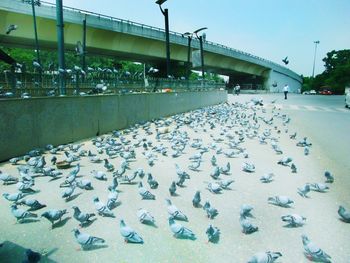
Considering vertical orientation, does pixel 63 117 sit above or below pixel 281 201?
above

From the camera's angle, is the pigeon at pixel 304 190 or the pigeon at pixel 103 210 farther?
the pigeon at pixel 304 190

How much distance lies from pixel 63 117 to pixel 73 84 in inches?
70.0

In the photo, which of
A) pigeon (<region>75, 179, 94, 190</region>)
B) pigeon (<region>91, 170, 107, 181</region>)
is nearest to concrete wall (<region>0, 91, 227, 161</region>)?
pigeon (<region>91, 170, 107, 181</region>)

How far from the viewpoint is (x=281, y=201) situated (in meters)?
4.85

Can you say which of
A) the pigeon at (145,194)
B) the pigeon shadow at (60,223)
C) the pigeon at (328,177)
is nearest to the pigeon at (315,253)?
the pigeon at (145,194)

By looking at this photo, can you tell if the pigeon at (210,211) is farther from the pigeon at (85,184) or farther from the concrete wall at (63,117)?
the concrete wall at (63,117)

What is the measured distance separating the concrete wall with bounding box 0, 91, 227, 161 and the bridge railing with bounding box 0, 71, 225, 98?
0.33m

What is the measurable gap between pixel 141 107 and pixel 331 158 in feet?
28.0

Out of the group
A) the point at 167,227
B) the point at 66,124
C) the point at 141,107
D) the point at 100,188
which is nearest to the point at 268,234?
the point at 167,227

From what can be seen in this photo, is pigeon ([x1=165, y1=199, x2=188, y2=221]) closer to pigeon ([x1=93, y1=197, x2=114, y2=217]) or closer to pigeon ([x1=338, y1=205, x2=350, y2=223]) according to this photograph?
pigeon ([x1=93, y1=197, x2=114, y2=217])

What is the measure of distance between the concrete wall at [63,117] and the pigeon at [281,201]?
6.07 meters

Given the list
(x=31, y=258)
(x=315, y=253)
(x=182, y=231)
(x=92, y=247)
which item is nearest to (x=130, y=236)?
(x=92, y=247)

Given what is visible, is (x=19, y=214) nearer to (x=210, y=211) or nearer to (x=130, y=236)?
(x=130, y=236)

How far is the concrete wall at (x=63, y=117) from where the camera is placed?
24.3ft
